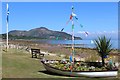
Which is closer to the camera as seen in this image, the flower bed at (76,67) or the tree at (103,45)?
the flower bed at (76,67)

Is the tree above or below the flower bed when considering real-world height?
above

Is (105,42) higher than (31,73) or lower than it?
higher

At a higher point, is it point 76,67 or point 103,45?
point 103,45

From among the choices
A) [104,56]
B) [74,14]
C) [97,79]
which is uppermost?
[74,14]

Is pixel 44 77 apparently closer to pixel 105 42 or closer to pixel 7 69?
pixel 7 69

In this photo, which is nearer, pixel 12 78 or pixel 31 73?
pixel 12 78

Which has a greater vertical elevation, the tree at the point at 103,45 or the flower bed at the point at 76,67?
the tree at the point at 103,45

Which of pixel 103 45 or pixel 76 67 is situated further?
pixel 103 45

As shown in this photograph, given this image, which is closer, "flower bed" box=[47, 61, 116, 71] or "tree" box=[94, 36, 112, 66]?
"flower bed" box=[47, 61, 116, 71]

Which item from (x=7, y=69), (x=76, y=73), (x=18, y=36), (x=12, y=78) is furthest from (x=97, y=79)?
(x=18, y=36)

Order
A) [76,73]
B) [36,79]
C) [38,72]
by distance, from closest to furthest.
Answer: [36,79] → [76,73] → [38,72]

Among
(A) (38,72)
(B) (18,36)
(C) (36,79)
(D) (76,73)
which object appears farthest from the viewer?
(B) (18,36)

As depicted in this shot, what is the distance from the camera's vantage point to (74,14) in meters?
14.4

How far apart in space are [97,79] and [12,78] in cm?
362
